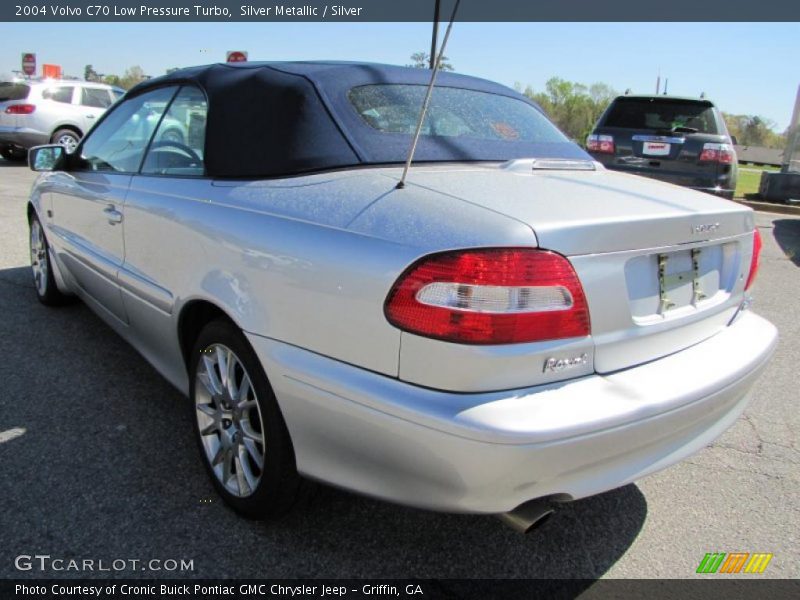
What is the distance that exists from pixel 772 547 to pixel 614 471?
0.91 meters

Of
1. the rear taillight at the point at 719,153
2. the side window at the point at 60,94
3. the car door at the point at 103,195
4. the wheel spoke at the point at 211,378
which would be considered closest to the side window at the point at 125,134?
the car door at the point at 103,195

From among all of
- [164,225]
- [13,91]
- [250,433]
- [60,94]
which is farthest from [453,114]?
[13,91]

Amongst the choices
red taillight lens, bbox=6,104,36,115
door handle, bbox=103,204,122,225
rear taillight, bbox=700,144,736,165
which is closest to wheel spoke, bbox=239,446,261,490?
door handle, bbox=103,204,122,225

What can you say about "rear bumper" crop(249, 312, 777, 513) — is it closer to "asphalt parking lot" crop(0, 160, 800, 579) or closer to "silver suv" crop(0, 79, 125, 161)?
"asphalt parking lot" crop(0, 160, 800, 579)

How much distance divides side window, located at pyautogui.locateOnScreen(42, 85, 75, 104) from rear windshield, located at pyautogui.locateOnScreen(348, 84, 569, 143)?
13.6m

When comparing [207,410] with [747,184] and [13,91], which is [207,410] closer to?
[13,91]

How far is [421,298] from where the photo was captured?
169 centimetres

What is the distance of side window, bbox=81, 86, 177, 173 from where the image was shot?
123 inches

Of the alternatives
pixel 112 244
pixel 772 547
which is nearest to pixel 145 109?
pixel 112 244

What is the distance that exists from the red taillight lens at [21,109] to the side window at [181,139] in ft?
41.6

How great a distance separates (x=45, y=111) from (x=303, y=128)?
13.7m

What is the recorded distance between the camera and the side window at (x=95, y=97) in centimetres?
1423

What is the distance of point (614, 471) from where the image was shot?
185 cm

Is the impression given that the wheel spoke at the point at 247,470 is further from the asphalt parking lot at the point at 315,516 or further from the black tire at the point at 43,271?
the black tire at the point at 43,271
